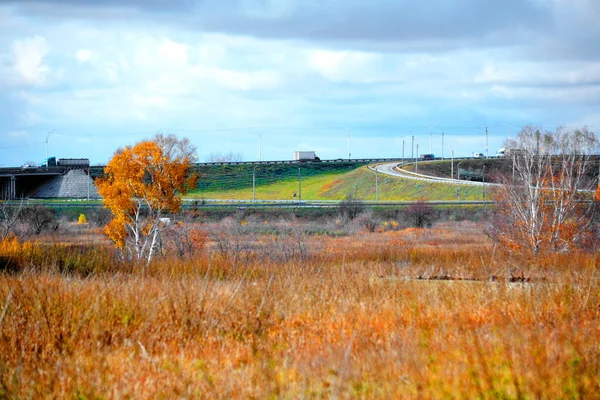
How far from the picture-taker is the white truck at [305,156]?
166 meters

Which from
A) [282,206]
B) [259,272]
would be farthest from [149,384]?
[282,206]

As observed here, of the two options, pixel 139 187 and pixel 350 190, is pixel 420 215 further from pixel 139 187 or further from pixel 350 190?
pixel 350 190

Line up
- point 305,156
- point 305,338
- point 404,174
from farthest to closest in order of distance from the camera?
1. point 305,156
2. point 404,174
3. point 305,338

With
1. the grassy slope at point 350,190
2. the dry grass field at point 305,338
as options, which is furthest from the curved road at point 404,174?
the dry grass field at point 305,338

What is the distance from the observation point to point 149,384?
8.05 meters

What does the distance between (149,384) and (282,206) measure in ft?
277

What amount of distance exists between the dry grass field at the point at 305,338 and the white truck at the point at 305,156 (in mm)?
150416

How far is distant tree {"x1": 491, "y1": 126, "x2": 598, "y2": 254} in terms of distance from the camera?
38438 mm

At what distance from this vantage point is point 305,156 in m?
167

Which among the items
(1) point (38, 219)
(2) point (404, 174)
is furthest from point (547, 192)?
(2) point (404, 174)

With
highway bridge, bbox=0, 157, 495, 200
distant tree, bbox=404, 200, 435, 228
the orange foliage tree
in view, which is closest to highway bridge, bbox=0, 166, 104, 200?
highway bridge, bbox=0, 157, 495, 200

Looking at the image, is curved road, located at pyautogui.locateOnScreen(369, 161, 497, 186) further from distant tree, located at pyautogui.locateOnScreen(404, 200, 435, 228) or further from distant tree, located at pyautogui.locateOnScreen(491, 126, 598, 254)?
distant tree, located at pyautogui.locateOnScreen(491, 126, 598, 254)

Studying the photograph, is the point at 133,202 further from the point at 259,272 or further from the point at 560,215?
the point at 259,272

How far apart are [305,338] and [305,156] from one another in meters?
157
